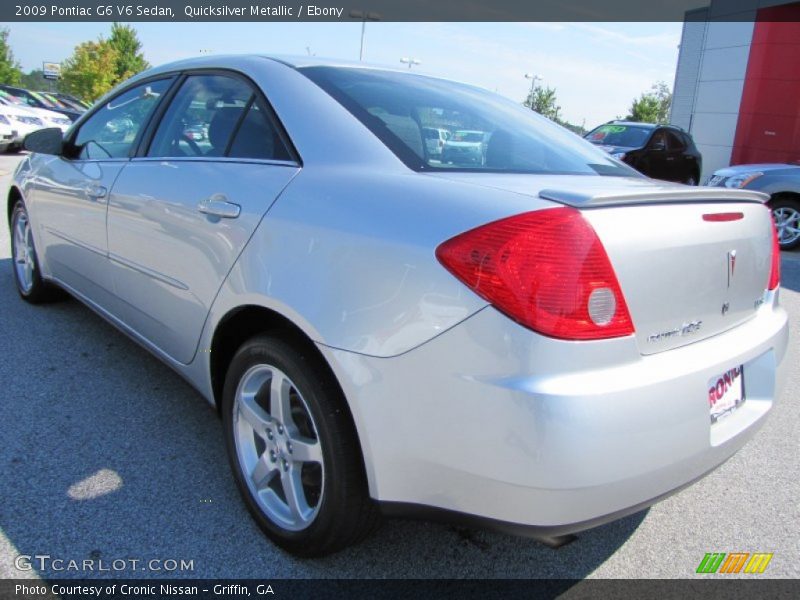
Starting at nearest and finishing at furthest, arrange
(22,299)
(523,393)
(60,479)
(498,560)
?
(523,393)
(498,560)
(60,479)
(22,299)

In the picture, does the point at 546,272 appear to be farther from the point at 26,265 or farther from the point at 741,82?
the point at 741,82

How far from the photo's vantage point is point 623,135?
12.7m

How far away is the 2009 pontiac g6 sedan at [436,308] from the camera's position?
1491 mm

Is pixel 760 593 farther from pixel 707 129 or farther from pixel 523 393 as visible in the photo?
pixel 707 129

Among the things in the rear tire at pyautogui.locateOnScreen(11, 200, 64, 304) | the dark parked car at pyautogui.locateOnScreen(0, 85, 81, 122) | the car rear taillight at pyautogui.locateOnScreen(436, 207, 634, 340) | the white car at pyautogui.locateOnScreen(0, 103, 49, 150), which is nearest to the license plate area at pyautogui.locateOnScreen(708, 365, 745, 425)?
the car rear taillight at pyautogui.locateOnScreen(436, 207, 634, 340)

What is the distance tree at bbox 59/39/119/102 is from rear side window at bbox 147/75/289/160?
4332cm

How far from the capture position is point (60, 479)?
7.90ft

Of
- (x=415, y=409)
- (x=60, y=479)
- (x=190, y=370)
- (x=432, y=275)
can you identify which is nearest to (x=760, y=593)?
(x=415, y=409)

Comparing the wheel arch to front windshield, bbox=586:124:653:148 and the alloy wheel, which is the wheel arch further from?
front windshield, bbox=586:124:653:148

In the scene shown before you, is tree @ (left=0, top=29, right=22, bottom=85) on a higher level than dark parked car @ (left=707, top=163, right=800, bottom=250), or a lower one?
higher

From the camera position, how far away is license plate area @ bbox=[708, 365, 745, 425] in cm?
173

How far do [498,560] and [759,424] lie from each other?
94 cm

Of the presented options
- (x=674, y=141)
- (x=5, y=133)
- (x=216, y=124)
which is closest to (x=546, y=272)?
(x=216, y=124)

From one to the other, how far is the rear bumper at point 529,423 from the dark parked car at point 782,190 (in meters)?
8.43
